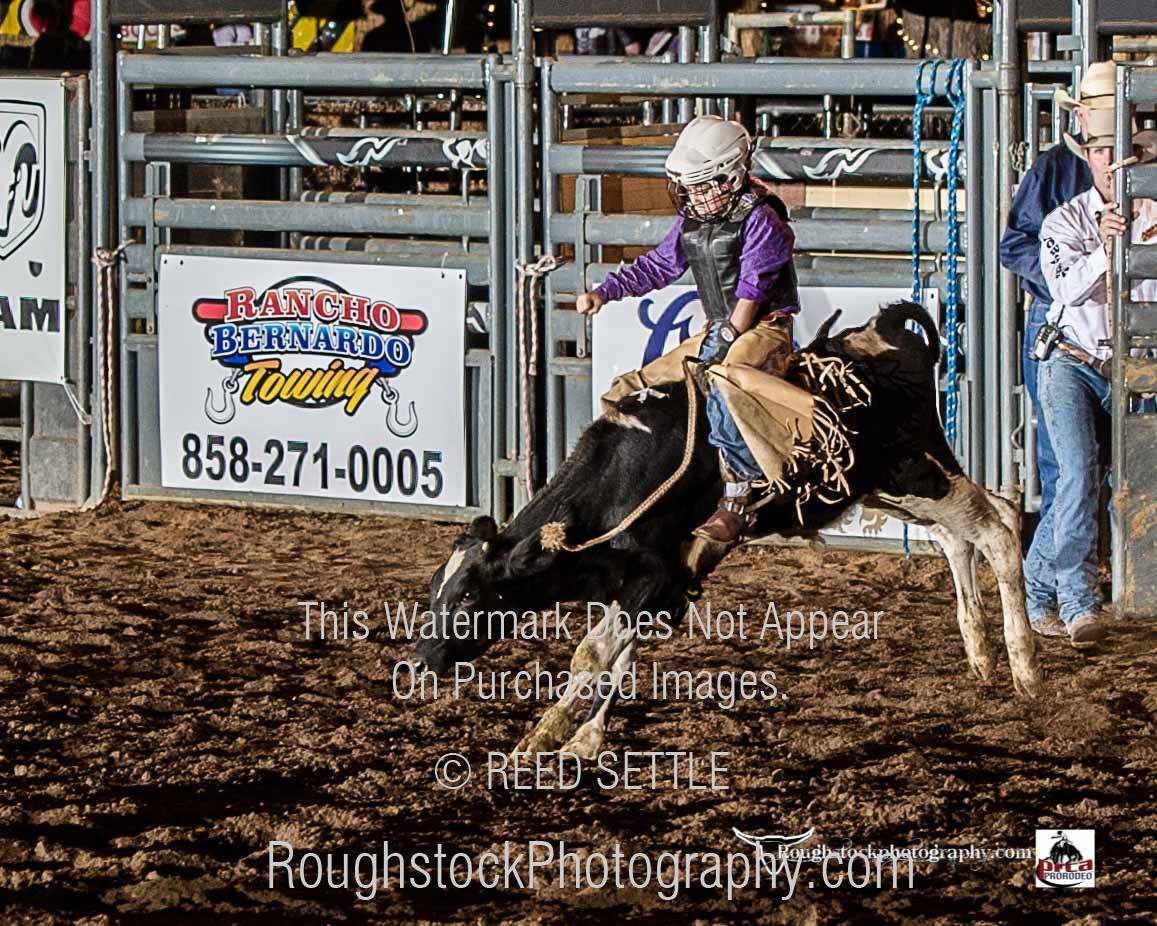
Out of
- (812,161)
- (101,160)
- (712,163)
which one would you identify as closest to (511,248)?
(812,161)

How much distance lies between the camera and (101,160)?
1004 cm

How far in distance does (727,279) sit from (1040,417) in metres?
1.65

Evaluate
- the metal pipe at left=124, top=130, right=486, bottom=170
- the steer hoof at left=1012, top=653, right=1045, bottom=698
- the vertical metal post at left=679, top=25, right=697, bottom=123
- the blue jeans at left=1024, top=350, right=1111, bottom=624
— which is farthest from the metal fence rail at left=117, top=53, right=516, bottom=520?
the steer hoof at left=1012, top=653, right=1045, bottom=698

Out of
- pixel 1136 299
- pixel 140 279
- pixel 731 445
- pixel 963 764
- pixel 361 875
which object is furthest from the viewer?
pixel 140 279

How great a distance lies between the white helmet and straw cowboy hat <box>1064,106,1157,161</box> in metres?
1.57

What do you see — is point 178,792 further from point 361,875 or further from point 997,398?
point 997,398

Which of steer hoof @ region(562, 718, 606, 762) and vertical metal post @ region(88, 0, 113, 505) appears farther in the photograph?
vertical metal post @ region(88, 0, 113, 505)

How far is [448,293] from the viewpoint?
9.42 meters

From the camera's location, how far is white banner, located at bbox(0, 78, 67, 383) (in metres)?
10.2

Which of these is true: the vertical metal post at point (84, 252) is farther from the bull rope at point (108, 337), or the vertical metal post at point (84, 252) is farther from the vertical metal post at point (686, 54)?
the vertical metal post at point (686, 54)

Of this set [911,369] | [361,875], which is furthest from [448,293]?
[361,875]

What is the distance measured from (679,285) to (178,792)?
3.92m

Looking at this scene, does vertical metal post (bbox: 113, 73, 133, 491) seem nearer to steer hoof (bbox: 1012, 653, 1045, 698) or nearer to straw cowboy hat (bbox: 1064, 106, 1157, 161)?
straw cowboy hat (bbox: 1064, 106, 1157, 161)

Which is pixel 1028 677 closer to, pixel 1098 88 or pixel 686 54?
pixel 1098 88
